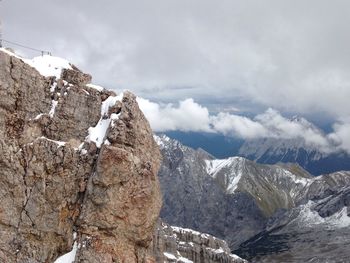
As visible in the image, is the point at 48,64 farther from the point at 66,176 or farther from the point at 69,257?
the point at 69,257

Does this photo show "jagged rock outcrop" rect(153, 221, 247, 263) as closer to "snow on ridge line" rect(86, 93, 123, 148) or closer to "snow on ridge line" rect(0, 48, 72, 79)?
"snow on ridge line" rect(86, 93, 123, 148)

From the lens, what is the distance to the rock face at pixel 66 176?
54.5m

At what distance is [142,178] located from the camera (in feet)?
189

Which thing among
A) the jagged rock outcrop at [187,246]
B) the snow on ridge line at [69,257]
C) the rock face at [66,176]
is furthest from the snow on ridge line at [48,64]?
the jagged rock outcrop at [187,246]

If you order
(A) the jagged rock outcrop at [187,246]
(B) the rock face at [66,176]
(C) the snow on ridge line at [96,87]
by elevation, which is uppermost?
(A) the jagged rock outcrop at [187,246]

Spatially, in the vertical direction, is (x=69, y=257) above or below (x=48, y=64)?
below

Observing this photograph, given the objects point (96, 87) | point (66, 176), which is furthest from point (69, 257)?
point (96, 87)

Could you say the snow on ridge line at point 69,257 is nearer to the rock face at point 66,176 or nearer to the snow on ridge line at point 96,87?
the rock face at point 66,176

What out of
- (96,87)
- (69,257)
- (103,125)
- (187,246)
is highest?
(187,246)

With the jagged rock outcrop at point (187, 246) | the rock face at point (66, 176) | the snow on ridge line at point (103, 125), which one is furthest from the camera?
the jagged rock outcrop at point (187, 246)

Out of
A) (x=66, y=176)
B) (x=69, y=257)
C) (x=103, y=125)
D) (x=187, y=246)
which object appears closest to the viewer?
(x=69, y=257)

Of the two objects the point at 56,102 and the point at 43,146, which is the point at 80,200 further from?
the point at 56,102

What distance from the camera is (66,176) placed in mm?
56625

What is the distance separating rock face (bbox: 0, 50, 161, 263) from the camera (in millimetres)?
54531
